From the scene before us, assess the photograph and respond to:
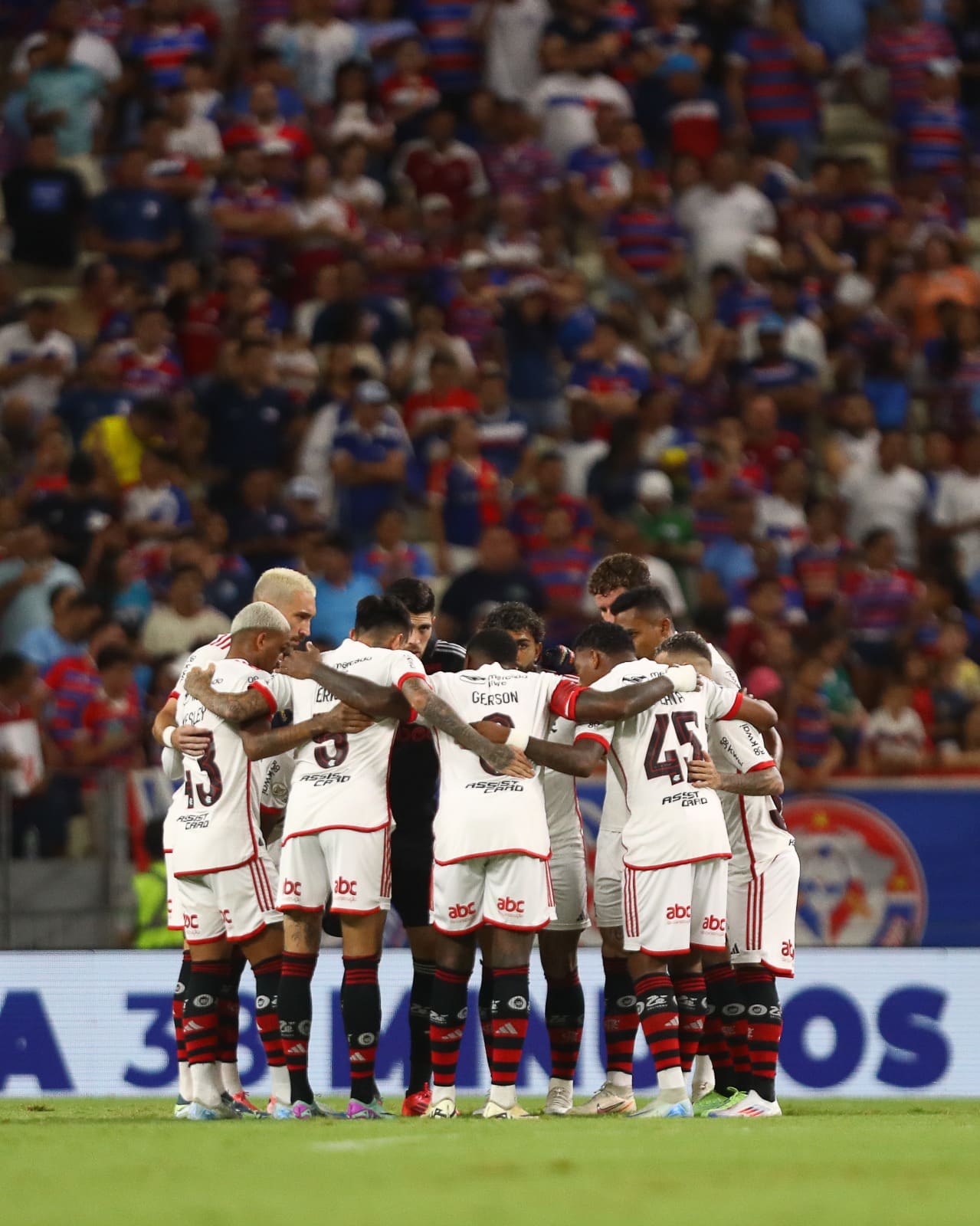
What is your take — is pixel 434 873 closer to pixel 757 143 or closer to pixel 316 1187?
pixel 316 1187

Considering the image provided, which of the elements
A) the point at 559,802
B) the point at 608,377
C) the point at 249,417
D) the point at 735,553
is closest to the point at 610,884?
the point at 559,802

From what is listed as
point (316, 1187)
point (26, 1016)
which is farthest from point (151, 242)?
point (316, 1187)

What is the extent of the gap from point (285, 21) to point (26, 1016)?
10.5 m

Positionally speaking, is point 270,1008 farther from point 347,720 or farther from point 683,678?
point 683,678

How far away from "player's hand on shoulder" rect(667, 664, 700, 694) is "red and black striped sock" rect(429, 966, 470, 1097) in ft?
4.71

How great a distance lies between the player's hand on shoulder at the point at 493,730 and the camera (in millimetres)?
8641

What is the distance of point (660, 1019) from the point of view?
8.55 m

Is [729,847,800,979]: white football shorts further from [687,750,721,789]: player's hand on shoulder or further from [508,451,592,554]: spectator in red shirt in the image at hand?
[508,451,592,554]: spectator in red shirt

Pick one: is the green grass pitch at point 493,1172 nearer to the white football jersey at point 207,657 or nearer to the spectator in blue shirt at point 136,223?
the white football jersey at point 207,657

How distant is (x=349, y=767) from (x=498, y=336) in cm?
897

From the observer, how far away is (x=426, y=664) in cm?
973

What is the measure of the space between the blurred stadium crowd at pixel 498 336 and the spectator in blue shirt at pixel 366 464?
0.03 meters

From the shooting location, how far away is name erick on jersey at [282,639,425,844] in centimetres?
861

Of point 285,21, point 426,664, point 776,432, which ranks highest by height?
point 285,21
